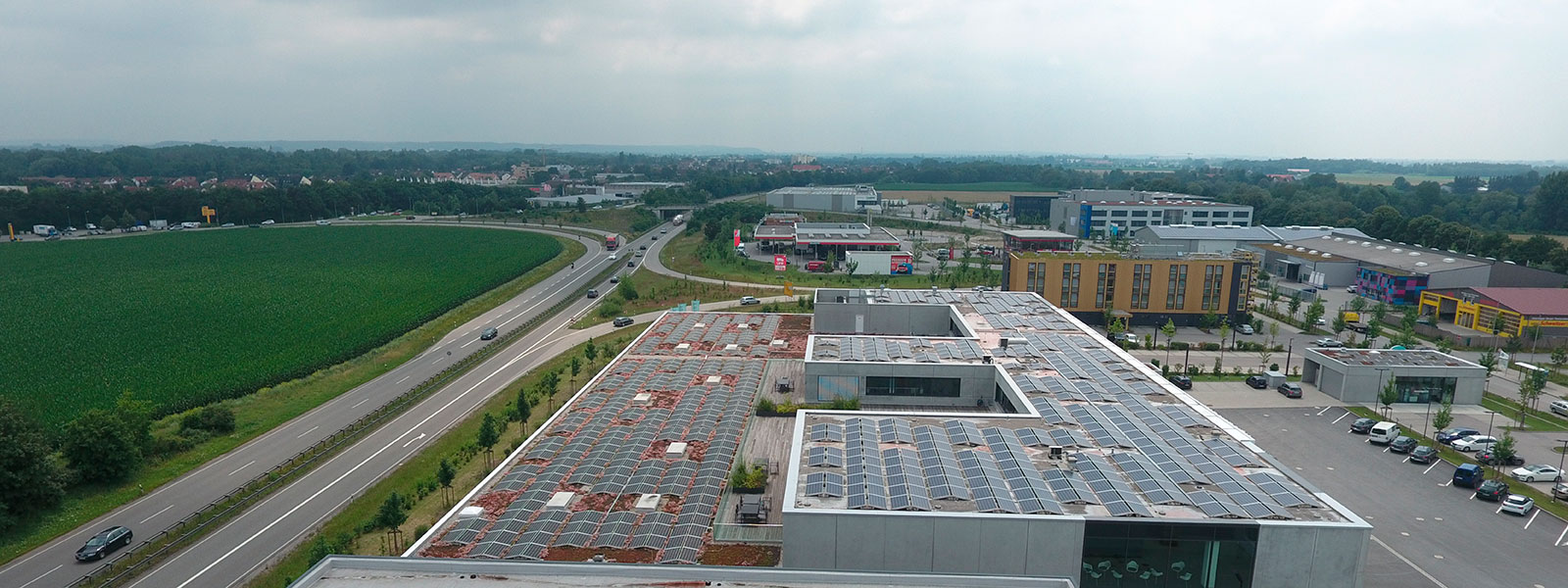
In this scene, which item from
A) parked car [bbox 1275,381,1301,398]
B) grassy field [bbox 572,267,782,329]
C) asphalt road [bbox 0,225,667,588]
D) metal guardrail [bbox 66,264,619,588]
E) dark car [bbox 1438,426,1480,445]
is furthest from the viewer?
grassy field [bbox 572,267,782,329]

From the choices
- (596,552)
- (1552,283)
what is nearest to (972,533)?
(596,552)

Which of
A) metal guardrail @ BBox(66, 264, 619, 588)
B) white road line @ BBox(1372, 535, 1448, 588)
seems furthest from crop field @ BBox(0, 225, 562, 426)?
white road line @ BBox(1372, 535, 1448, 588)

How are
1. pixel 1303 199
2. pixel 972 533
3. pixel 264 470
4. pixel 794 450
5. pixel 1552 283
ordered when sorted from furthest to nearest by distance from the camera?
pixel 1303 199, pixel 1552 283, pixel 264 470, pixel 794 450, pixel 972 533

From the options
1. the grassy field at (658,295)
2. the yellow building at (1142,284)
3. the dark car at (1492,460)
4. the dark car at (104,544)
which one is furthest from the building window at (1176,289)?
the dark car at (104,544)

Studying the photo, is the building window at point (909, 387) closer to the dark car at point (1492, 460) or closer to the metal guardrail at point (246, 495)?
the dark car at point (1492, 460)

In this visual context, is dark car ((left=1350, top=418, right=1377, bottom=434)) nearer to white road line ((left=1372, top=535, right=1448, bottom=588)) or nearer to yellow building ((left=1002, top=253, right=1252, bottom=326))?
white road line ((left=1372, top=535, right=1448, bottom=588))

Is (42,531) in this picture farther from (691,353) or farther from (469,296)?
(469,296)
